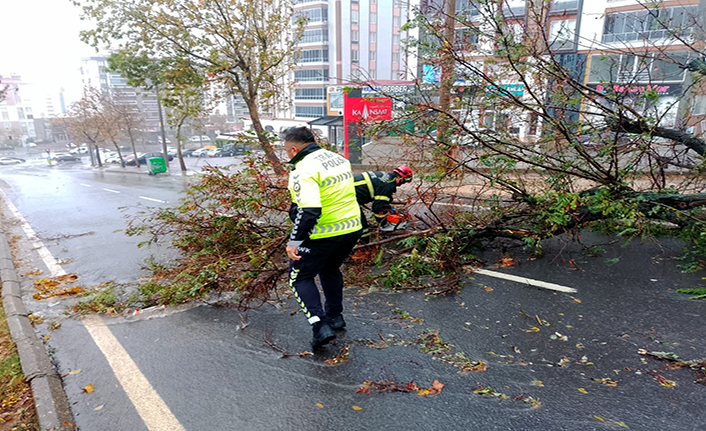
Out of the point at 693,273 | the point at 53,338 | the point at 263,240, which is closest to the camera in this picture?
the point at 53,338

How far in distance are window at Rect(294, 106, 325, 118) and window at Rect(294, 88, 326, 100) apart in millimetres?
1233

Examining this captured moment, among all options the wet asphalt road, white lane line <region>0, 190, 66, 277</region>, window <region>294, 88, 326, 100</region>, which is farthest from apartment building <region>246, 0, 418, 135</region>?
the wet asphalt road

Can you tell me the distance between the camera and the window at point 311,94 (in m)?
55.6

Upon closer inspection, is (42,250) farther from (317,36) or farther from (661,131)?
(317,36)

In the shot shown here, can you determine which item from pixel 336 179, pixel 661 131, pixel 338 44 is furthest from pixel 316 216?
pixel 338 44

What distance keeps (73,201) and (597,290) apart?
53.2 feet

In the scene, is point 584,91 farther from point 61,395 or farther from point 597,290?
point 61,395

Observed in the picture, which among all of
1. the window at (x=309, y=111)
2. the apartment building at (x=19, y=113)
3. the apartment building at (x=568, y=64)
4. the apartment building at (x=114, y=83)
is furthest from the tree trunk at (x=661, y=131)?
the apartment building at (x=19, y=113)

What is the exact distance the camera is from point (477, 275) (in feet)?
15.7

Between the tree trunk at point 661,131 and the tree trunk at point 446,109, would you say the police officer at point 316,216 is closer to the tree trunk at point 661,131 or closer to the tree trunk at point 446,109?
the tree trunk at point 446,109

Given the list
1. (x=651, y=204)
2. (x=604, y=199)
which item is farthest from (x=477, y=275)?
(x=651, y=204)

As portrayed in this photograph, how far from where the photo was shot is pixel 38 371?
328 cm

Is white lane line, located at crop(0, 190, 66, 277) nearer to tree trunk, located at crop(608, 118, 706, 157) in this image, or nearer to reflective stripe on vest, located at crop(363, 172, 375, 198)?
reflective stripe on vest, located at crop(363, 172, 375, 198)

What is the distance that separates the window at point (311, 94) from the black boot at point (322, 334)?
179ft
